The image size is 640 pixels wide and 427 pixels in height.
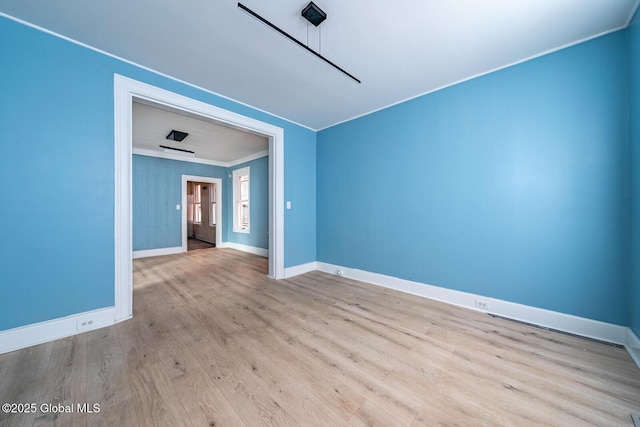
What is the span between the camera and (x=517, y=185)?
7.64ft

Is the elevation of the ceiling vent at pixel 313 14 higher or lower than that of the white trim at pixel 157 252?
higher

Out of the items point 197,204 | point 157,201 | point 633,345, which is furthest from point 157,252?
point 633,345

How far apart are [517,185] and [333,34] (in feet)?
7.89

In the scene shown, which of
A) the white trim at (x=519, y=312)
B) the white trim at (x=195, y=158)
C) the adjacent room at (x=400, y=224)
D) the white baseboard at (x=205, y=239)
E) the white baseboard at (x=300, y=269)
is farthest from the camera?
the white baseboard at (x=205, y=239)

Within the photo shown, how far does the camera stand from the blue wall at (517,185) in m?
1.93

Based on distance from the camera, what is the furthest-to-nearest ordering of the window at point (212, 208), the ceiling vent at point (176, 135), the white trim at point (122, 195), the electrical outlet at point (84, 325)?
1. the window at point (212, 208)
2. the ceiling vent at point (176, 135)
3. the white trim at point (122, 195)
4. the electrical outlet at point (84, 325)

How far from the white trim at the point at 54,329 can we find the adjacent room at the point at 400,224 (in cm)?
1

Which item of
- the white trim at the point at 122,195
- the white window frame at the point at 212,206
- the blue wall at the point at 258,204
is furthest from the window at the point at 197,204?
the white trim at the point at 122,195

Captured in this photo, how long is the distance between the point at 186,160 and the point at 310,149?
419cm

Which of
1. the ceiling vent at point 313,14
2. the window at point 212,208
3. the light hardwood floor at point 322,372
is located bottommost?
the light hardwood floor at point 322,372

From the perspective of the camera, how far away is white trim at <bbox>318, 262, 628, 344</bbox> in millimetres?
1920

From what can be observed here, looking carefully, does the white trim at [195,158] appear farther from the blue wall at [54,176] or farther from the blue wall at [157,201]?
Answer: the blue wall at [54,176]

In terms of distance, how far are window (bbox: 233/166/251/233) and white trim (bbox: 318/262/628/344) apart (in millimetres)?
4408

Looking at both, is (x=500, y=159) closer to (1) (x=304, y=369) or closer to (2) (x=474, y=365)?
(2) (x=474, y=365)
